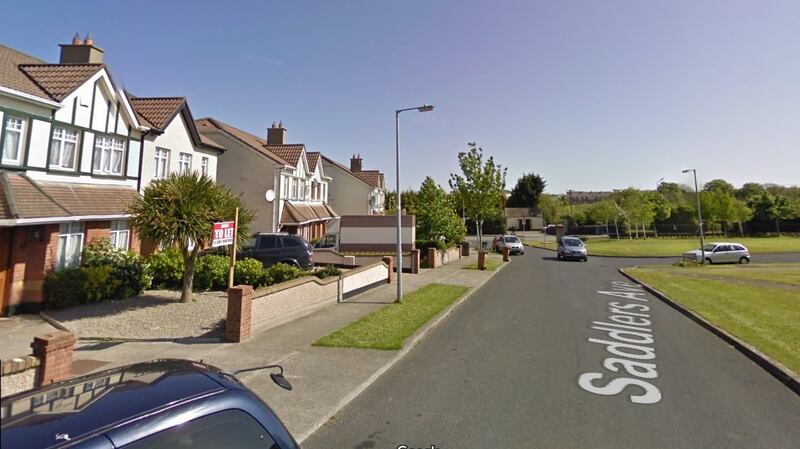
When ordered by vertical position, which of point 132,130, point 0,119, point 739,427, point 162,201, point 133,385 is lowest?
point 739,427

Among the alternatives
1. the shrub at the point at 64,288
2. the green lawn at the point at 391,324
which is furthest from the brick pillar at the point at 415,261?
the shrub at the point at 64,288

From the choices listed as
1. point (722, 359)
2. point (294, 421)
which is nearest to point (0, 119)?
point (294, 421)

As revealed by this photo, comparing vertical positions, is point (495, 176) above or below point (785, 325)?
above

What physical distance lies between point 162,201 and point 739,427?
12.7 m

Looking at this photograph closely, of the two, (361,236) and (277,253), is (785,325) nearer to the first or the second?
(277,253)

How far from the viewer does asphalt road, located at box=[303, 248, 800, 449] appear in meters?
4.64

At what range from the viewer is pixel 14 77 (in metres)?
11.3

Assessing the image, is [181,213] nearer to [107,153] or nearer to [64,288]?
[64,288]

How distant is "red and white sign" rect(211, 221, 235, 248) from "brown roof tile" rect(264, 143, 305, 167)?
60.5 feet

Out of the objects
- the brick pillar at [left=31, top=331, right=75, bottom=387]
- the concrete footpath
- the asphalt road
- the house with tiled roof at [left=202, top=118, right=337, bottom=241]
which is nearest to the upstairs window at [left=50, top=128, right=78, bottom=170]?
the concrete footpath

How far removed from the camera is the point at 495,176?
94.2 feet

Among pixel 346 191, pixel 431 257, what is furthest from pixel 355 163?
pixel 431 257

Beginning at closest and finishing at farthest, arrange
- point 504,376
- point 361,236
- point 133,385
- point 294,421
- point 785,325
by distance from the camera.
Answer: point 133,385 → point 294,421 → point 504,376 → point 785,325 → point 361,236

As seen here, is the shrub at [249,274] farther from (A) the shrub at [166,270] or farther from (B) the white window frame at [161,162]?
(B) the white window frame at [161,162]
